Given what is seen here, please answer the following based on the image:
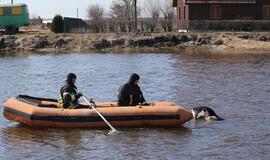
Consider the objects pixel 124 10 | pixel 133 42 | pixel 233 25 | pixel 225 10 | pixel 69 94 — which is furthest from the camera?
pixel 124 10

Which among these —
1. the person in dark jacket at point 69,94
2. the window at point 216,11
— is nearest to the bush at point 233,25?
the window at point 216,11

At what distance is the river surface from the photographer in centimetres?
1344

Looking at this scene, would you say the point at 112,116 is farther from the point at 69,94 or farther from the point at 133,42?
the point at 133,42

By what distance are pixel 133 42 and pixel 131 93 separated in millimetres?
32539

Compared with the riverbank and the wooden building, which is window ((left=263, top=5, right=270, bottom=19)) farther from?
the riverbank

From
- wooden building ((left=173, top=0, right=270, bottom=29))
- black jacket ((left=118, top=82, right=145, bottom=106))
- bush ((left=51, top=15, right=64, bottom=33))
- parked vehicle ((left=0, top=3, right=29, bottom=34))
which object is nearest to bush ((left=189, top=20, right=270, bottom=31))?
wooden building ((left=173, top=0, right=270, bottom=29))

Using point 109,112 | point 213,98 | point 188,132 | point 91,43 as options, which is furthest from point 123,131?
point 91,43

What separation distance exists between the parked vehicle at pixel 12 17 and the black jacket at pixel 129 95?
41.0 meters

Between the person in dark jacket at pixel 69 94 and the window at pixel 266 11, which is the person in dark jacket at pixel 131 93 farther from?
the window at pixel 266 11

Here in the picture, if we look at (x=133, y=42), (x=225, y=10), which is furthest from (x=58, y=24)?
(x=225, y=10)

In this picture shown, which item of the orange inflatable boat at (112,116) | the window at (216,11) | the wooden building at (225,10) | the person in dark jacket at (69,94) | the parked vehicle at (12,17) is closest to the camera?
the orange inflatable boat at (112,116)

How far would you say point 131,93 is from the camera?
15.8 metres

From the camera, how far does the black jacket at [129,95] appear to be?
51.7 ft

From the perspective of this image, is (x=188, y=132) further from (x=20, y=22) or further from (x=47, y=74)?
(x=20, y=22)
